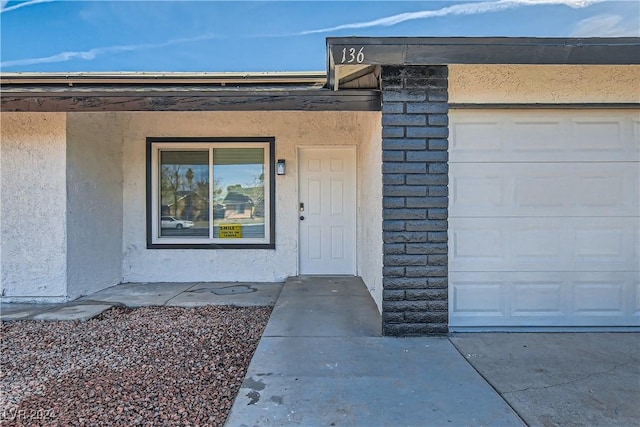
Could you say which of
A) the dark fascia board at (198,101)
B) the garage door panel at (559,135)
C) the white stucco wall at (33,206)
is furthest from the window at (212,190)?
the garage door panel at (559,135)

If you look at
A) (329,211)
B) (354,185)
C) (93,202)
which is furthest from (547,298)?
(93,202)

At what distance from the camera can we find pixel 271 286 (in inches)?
223

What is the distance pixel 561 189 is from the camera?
143 inches

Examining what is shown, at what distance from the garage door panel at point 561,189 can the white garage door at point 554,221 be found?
1cm

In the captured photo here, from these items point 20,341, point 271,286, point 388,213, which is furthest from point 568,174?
point 20,341

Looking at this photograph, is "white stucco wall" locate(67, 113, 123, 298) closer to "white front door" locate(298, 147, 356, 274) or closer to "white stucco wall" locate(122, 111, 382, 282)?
"white stucco wall" locate(122, 111, 382, 282)

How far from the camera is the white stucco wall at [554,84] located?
356 cm

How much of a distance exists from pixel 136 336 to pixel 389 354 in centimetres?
254

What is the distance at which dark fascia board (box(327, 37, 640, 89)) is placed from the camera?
3.02 metres

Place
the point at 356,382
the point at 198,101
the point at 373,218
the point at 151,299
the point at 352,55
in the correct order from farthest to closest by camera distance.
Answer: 1. the point at 151,299
2. the point at 373,218
3. the point at 198,101
4. the point at 352,55
5. the point at 356,382

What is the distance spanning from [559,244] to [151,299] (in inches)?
199

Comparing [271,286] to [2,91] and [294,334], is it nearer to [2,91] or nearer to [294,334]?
[294,334]

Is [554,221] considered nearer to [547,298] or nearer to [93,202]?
[547,298]

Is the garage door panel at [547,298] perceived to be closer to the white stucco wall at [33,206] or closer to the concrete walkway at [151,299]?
the concrete walkway at [151,299]
